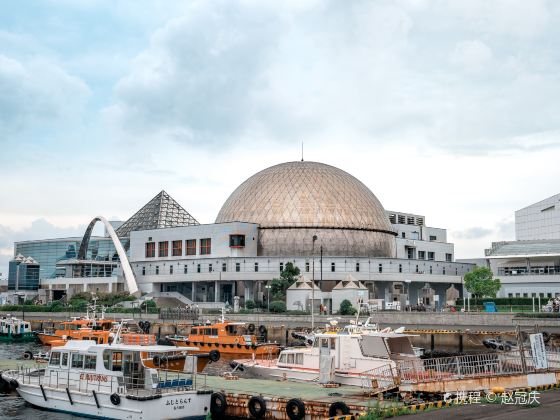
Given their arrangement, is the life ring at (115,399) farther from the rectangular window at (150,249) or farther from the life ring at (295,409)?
the rectangular window at (150,249)

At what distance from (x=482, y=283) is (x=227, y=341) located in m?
57.8

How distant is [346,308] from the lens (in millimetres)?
92500

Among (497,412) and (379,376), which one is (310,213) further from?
(497,412)

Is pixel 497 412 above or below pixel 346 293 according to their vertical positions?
below

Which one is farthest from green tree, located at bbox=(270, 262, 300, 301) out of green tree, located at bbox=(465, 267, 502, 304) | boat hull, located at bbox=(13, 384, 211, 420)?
boat hull, located at bbox=(13, 384, 211, 420)

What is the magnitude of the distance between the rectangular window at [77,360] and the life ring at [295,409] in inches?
434

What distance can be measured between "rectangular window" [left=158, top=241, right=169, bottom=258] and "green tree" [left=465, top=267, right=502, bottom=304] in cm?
5221

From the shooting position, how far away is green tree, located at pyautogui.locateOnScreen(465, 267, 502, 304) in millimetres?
105750

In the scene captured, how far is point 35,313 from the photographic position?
348ft

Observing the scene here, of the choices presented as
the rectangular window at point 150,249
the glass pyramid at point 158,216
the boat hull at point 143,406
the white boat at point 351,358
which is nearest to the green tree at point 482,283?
the rectangular window at point 150,249

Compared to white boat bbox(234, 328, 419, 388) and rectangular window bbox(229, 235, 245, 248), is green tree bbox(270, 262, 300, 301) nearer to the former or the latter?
rectangular window bbox(229, 235, 245, 248)

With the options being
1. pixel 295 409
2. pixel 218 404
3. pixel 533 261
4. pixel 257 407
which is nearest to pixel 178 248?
pixel 533 261

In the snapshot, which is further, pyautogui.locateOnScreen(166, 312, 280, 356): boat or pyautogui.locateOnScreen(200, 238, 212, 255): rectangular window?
pyautogui.locateOnScreen(200, 238, 212, 255): rectangular window

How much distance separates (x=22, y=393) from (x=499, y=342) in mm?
41195
